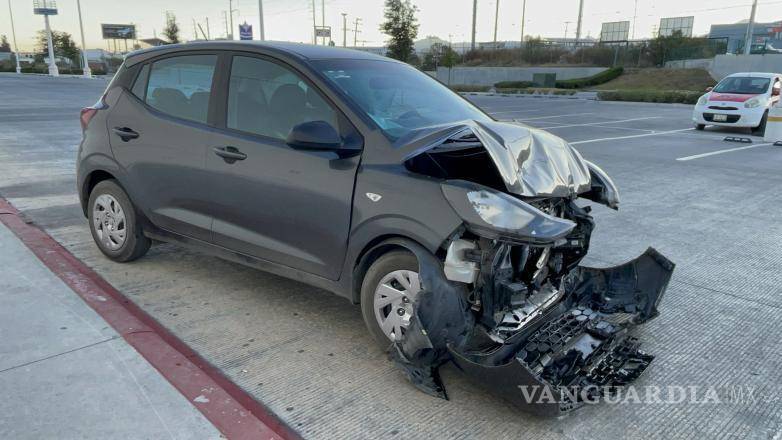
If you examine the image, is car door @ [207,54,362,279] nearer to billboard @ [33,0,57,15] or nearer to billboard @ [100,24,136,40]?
billboard @ [33,0,57,15]

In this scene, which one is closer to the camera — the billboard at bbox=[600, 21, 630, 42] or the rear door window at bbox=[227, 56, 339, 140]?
the rear door window at bbox=[227, 56, 339, 140]

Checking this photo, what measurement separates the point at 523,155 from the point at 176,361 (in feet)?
7.46

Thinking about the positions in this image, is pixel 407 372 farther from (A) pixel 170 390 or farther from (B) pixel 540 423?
(A) pixel 170 390

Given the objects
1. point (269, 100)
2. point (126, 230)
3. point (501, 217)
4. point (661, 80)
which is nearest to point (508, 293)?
point (501, 217)

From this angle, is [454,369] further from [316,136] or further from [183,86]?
[183,86]

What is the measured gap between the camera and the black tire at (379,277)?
10.4 ft

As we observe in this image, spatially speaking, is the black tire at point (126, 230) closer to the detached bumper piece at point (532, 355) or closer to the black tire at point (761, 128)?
the detached bumper piece at point (532, 355)

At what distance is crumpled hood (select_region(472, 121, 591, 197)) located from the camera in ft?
9.90

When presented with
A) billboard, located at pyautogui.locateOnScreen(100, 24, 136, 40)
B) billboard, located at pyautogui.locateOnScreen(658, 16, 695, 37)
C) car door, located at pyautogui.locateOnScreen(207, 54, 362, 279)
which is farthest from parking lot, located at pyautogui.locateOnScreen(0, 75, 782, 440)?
billboard, located at pyautogui.locateOnScreen(100, 24, 136, 40)

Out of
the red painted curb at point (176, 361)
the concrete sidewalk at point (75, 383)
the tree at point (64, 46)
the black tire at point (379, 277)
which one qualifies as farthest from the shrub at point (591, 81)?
the tree at point (64, 46)

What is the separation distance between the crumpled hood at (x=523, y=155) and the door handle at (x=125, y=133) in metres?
2.42

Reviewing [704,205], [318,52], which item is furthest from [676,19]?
[318,52]

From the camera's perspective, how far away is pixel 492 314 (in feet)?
10.2

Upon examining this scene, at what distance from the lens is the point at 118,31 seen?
301 ft
